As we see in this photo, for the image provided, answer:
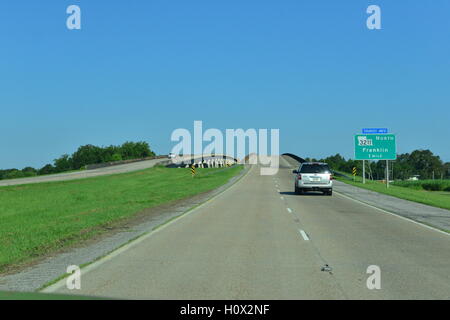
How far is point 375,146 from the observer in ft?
165

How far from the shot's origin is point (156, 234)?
14.4 m

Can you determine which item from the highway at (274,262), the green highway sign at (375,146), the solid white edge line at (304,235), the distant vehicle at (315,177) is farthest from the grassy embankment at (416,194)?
the solid white edge line at (304,235)

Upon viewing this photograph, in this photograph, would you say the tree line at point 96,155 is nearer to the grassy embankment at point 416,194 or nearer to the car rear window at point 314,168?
the grassy embankment at point 416,194

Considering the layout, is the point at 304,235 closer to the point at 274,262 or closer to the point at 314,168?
the point at 274,262

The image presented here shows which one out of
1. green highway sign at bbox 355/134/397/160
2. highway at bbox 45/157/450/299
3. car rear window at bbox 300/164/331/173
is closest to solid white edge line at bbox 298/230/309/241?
highway at bbox 45/157/450/299

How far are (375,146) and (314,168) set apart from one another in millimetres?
19585

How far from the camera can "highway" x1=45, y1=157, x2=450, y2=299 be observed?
7.38m

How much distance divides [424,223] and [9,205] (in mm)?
20898

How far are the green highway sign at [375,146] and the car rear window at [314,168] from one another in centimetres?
1835
